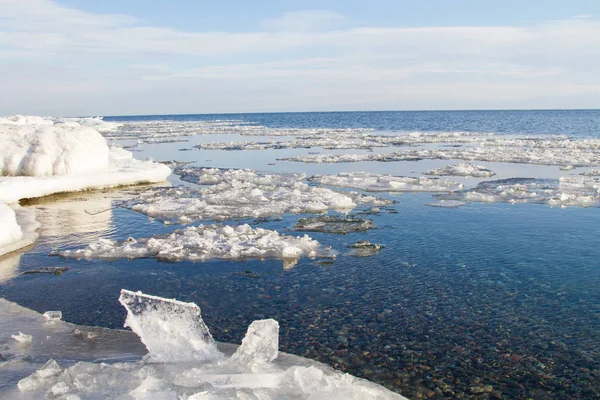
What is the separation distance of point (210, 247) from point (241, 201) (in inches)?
209

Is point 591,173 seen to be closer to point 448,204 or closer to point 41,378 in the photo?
point 448,204

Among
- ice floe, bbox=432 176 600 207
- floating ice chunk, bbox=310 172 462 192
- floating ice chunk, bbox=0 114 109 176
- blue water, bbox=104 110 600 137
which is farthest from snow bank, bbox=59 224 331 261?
blue water, bbox=104 110 600 137

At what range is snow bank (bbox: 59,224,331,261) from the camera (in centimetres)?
976

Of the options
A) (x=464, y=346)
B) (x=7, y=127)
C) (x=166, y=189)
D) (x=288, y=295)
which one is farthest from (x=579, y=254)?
(x=7, y=127)

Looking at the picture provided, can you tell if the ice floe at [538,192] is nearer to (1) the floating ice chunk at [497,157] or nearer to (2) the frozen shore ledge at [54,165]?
(1) the floating ice chunk at [497,157]

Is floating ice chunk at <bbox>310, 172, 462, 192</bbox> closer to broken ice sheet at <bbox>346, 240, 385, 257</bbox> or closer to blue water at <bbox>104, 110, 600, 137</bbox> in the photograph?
broken ice sheet at <bbox>346, 240, 385, 257</bbox>

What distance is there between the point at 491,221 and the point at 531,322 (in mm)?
6000

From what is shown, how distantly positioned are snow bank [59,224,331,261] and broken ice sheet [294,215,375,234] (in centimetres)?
127

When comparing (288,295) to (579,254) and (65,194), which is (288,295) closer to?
(579,254)

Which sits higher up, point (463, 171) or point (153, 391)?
point (463, 171)

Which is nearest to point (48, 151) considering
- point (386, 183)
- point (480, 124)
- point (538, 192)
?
point (386, 183)

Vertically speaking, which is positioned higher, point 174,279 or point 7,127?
point 7,127

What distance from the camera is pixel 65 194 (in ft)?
55.8

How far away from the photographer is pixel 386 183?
18.4 meters
